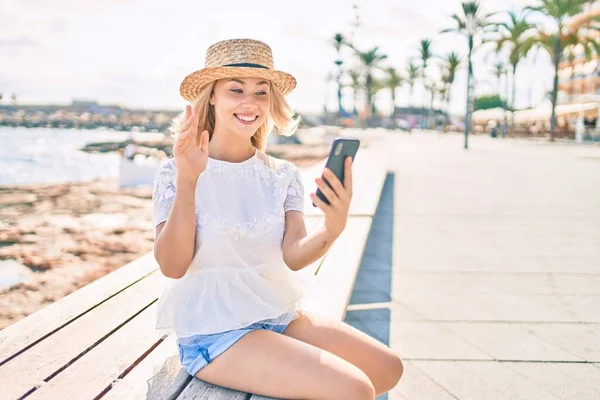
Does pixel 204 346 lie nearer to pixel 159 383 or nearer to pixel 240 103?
pixel 159 383

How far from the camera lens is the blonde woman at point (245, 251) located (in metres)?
1.81

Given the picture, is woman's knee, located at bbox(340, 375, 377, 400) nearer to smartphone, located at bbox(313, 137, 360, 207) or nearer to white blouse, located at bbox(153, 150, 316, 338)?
white blouse, located at bbox(153, 150, 316, 338)

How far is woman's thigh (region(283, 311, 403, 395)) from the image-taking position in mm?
2074

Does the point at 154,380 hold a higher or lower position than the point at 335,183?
lower

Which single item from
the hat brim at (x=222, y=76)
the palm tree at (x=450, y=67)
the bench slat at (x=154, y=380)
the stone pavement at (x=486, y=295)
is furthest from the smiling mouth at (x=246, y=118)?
the palm tree at (x=450, y=67)

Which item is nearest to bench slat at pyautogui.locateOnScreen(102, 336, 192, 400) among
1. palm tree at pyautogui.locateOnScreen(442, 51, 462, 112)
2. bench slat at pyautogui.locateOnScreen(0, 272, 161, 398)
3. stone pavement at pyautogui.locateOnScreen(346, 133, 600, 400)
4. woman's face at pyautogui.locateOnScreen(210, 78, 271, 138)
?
bench slat at pyautogui.locateOnScreen(0, 272, 161, 398)

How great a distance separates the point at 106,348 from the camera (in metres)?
2.10

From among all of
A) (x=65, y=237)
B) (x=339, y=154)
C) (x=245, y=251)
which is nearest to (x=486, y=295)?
(x=245, y=251)

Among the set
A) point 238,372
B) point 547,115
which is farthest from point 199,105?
point 547,115

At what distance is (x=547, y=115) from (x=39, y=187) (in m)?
35.3

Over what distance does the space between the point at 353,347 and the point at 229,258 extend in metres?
0.56

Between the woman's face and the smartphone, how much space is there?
46cm

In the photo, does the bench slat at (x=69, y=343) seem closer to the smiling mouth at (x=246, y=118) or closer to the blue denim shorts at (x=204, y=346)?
the blue denim shorts at (x=204, y=346)

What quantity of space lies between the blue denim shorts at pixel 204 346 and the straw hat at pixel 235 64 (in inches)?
35.6
